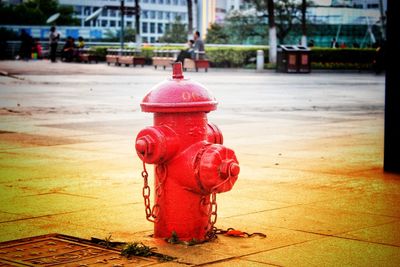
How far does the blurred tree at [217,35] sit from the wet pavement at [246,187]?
58089 mm

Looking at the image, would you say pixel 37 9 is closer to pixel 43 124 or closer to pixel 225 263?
pixel 43 124

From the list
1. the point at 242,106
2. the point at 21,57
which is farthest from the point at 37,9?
the point at 242,106

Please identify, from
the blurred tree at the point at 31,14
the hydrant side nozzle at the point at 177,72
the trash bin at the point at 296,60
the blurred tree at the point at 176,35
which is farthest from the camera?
the blurred tree at the point at 31,14

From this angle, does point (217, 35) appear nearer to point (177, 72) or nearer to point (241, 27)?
point (241, 27)

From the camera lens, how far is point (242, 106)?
18.0 metres

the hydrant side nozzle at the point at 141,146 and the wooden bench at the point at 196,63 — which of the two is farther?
the wooden bench at the point at 196,63

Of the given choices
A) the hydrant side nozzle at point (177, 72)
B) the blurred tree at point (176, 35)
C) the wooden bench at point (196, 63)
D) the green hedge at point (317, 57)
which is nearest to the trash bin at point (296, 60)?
the green hedge at point (317, 57)

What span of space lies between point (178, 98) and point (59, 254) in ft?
3.97

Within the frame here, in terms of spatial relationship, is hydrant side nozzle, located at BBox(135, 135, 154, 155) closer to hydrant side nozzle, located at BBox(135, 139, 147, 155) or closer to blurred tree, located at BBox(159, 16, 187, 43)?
hydrant side nozzle, located at BBox(135, 139, 147, 155)

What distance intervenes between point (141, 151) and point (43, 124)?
26.8 ft

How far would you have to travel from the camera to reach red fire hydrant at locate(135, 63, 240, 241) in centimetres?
547

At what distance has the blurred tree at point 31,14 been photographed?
371 feet

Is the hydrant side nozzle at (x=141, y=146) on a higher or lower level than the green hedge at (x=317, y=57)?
higher

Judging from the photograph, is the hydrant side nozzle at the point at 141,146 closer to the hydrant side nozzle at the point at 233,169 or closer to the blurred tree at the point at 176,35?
the hydrant side nozzle at the point at 233,169
